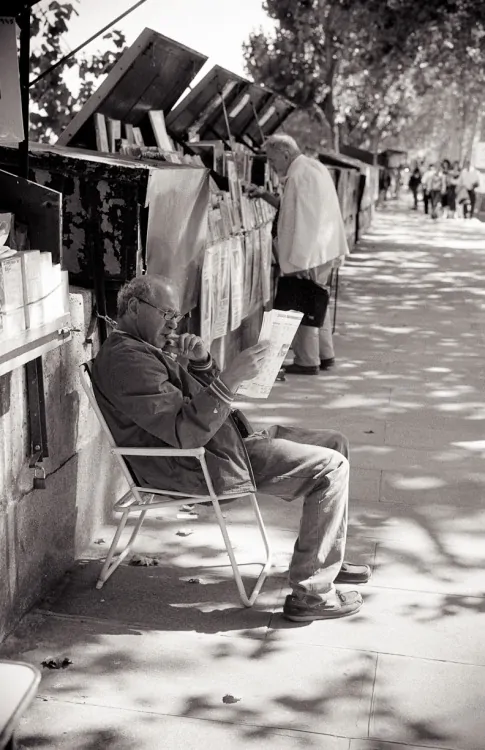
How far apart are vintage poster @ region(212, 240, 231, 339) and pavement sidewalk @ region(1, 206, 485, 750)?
112cm

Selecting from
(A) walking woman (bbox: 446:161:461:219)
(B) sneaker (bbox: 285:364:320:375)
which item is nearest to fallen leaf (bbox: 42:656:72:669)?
(B) sneaker (bbox: 285:364:320:375)

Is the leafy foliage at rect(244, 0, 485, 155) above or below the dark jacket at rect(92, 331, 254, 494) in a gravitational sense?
above

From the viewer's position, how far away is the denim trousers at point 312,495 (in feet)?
12.9

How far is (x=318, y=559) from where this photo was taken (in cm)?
394

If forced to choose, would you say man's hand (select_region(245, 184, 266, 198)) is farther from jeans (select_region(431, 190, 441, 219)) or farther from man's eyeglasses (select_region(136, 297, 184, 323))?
jeans (select_region(431, 190, 441, 219))

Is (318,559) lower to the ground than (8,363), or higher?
lower

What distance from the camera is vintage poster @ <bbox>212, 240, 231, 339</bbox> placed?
249 inches

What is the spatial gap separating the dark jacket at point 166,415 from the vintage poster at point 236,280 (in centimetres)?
276

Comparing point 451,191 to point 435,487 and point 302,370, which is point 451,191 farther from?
point 435,487

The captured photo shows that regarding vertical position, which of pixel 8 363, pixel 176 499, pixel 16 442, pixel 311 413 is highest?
pixel 8 363

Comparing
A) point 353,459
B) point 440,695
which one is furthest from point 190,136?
point 440,695

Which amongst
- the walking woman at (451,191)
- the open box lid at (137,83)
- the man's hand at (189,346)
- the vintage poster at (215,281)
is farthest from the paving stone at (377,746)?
the walking woman at (451,191)

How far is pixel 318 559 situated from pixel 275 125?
32.5 feet

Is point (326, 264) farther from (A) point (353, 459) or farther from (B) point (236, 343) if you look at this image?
(A) point (353, 459)
